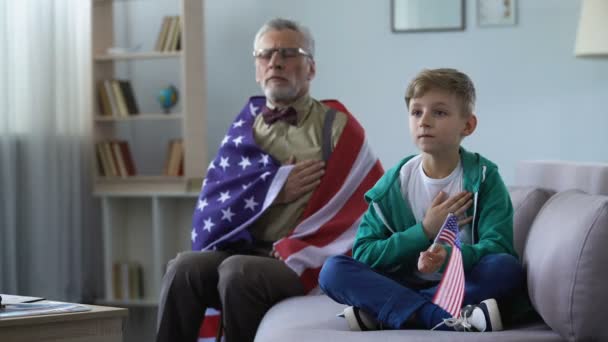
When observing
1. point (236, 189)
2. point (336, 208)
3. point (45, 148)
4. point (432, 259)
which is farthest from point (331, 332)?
point (45, 148)

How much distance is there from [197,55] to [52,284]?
4.28 feet

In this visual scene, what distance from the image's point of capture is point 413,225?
2215 millimetres

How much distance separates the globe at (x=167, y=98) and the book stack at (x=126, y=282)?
2.74ft

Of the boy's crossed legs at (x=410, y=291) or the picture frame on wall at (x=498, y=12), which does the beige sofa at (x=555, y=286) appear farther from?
the picture frame on wall at (x=498, y=12)

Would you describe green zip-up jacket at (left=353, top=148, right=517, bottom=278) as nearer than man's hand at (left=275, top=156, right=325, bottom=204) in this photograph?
Yes

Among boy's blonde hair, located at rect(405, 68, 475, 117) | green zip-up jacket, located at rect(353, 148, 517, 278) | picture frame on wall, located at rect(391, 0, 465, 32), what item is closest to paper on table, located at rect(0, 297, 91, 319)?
green zip-up jacket, located at rect(353, 148, 517, 278)

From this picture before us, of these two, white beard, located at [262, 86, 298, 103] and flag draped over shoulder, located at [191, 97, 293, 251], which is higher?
white beard, located at [262, 86, 298, 103]

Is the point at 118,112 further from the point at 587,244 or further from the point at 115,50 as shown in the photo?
the point at 587,244

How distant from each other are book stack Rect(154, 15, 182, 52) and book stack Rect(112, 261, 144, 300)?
3.67ft

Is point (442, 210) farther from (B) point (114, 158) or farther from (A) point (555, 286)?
(B) point (114, 158)

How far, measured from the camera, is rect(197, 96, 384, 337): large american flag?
111 inches

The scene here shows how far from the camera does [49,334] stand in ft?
6.62

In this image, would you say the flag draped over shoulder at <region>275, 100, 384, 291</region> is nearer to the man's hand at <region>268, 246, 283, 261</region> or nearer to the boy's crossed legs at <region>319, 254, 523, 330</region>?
the man's hand at <region>268, 246, 283, 261</region>

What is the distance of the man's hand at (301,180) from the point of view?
2842 mm
